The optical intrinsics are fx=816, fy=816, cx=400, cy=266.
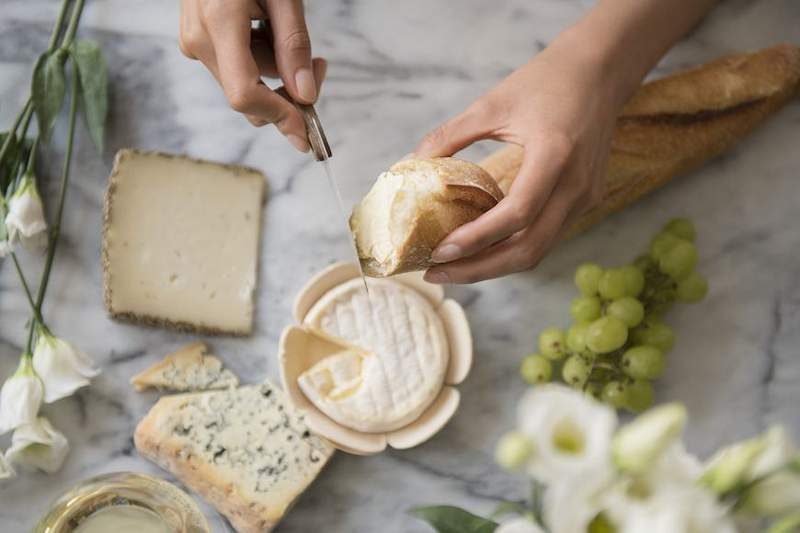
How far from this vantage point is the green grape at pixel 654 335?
4.04ft

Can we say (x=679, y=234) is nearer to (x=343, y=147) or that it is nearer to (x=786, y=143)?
(x=786, y=143)

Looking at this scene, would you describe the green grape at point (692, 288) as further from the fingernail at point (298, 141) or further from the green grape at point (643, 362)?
the fingernail at point (298, 141)

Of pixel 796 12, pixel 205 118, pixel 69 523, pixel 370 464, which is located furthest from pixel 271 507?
pixel 796 12

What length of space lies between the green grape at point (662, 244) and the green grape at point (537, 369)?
0.77 ft

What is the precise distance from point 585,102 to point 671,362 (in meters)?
0.50

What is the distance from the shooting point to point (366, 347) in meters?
1.26

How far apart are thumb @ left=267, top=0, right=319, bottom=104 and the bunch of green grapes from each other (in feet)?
1.76

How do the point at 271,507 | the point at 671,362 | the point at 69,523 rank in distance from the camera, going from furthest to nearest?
the point at 671,362, the point at 271,507, the point at 69,523

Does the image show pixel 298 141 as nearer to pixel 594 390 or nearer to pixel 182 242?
pixel 182 242

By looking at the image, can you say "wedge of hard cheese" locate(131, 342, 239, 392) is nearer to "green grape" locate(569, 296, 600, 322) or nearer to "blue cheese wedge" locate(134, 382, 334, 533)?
"blue cheese wedge" locate(134, 382, 334, 533)

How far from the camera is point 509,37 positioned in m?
1.37

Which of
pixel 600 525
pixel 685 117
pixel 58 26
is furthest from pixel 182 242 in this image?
pixel 600 525

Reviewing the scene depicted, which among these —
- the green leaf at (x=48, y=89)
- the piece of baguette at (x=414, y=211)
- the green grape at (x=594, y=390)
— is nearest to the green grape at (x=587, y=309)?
the green grape at (x=594, y=390)

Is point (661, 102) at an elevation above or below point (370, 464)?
above
